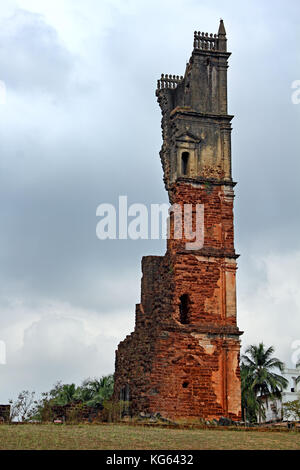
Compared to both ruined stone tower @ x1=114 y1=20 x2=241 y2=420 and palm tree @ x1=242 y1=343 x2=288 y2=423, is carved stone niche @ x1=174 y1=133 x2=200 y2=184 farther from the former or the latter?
palm tree @ x1=242 y1=343 x2=288 y2=423

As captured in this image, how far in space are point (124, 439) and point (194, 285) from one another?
8.75 m

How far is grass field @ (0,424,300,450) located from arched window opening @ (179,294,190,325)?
19.3 ft

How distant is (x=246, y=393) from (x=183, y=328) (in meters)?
15.6

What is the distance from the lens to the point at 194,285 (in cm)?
2086

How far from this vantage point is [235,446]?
40.6 ft

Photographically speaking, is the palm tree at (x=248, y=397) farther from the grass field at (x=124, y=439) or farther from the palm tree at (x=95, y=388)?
the grass field at (x=124, y=439)

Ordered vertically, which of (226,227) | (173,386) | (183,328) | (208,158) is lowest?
(173,386)

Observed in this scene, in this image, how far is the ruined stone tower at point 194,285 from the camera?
19.7 meters

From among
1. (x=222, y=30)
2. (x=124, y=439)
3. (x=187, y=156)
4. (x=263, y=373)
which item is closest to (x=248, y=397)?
(x=263, y=373)

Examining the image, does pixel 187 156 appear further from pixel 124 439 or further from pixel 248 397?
pixel 248 397

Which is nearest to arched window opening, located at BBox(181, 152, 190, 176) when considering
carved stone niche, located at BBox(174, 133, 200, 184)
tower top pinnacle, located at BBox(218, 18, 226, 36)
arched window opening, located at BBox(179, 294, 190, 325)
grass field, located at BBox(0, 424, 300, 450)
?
carved stone niche, located at BBox(174, 133, 200, 184)

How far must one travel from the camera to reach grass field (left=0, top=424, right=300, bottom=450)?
11609 mm
